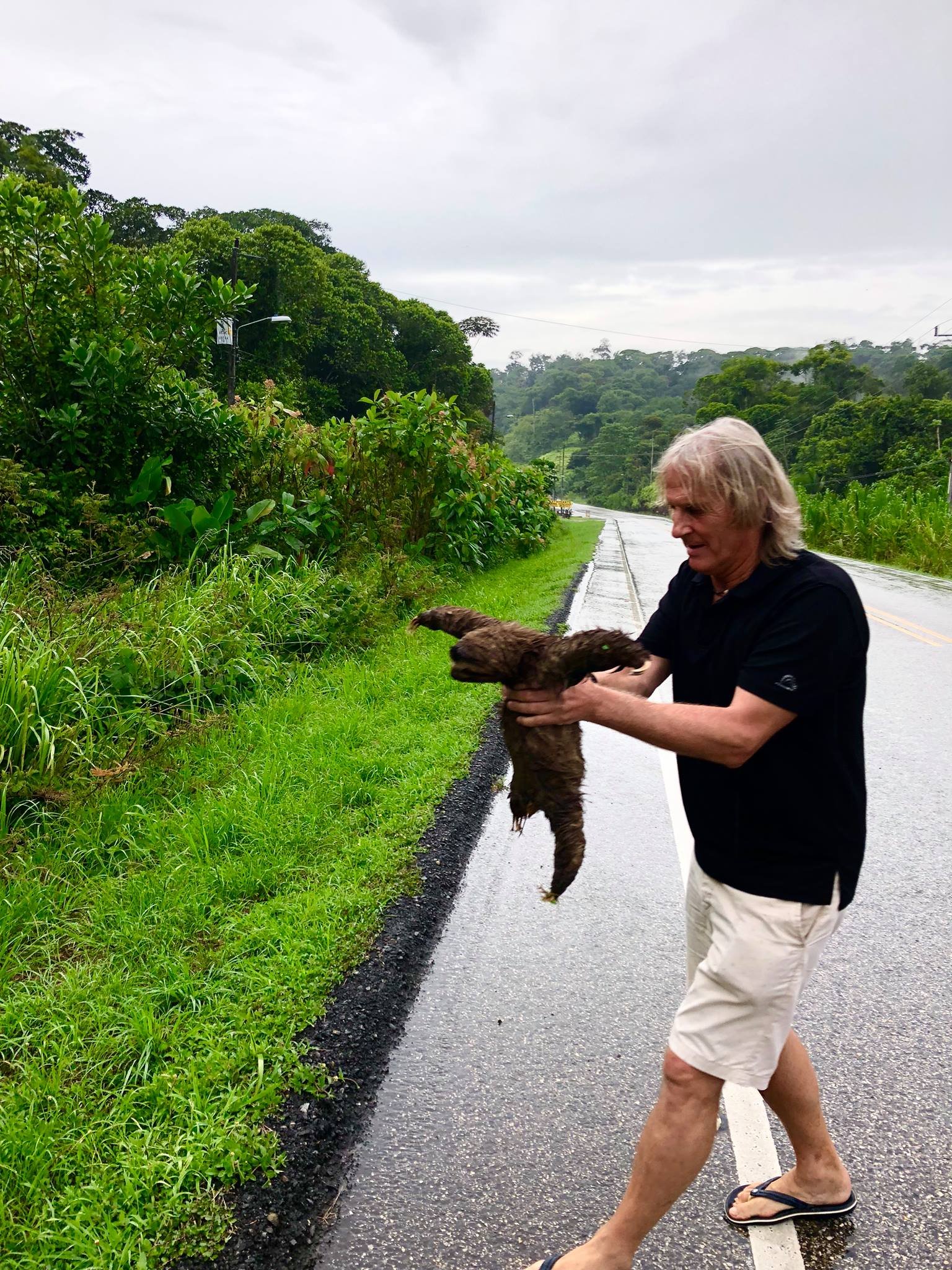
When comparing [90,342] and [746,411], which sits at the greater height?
[746,411]

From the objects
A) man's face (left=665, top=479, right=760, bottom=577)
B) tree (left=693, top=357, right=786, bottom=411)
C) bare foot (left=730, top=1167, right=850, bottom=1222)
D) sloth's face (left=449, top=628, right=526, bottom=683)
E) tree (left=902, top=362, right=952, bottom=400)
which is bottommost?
bare foot (left=730, top=1167, right=850, bottom=1222)

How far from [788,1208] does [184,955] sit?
221cm

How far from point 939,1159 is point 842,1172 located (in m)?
0.44

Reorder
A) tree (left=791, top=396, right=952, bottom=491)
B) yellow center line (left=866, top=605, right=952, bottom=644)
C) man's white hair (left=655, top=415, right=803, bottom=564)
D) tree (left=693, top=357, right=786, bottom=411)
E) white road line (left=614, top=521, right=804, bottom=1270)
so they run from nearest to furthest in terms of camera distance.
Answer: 1. man's white hair (left=655, top=415, right=803, bottom=564)
2. white road line (left=614, top=521, right=804, bottom=1270)
3. yellow center line (left=866, top=605, right=952, bottom=644)
4. tree (left=791, top=396, right=952, bottom=491)
5. tree (left=693, top=357, right=786, bottom=411)

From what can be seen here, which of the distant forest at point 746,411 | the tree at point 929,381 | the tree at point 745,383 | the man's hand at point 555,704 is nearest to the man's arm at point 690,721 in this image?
the man's hand at point 555,704

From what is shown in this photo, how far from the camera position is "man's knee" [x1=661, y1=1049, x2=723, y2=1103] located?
2.18 metres

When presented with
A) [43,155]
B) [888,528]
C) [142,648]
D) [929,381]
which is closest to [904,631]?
[142,648]

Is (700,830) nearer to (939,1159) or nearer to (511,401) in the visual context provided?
(939,1159)

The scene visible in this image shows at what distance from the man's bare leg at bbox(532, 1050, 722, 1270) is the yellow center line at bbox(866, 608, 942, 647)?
9957 mm

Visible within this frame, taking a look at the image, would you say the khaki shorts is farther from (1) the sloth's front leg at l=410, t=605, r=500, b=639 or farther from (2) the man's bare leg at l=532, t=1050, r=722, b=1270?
(1) the sloth's front leg at l=410, t=605, r=500, b=639

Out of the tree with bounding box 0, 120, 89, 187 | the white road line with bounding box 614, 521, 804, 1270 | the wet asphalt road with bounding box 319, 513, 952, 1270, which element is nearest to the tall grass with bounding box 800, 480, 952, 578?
the wet asphalt road with bounding box 319, 513, 952, 1270

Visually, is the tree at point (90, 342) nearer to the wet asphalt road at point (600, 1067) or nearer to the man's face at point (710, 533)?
the wet asphalt road at point (600, 1067)

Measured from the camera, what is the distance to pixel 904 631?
511 inches

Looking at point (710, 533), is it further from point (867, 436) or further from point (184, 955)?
point (867, 436)
